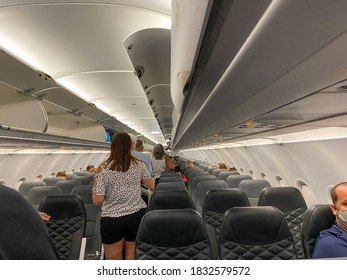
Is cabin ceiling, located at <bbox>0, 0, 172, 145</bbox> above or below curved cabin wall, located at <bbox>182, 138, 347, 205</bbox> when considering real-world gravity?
above

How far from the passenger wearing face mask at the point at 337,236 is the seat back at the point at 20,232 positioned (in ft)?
7.21

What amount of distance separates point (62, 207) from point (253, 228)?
252 centimetres

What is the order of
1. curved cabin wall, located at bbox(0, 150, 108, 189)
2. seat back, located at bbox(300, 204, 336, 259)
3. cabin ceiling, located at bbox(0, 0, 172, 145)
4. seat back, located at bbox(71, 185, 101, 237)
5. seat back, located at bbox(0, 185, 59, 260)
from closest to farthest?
seat back, located at bbox(0, 185, 59, 260)
cabin ceiling, located at bbox(0, 0, 172, 145)
seat back, located at bbox(300, 204, 336, 259)
seat back, located at bbox(71, 185, 101, 237)
curved cabin wall, located at bbox(0, 150, 108, 189)

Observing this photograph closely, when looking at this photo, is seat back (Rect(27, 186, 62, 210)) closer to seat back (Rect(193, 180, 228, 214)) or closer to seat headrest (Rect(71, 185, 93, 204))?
seat headrest (Rect(71, 185, 93, 204))

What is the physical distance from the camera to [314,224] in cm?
246

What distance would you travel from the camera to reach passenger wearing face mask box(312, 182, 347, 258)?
1998mm

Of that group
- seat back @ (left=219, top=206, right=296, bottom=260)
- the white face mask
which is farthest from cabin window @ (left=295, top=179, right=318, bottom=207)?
seat back @ (left=219, top=206, right=296, bottom=260)

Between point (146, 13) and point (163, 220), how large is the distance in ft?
6.31

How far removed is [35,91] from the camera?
317 centimetres

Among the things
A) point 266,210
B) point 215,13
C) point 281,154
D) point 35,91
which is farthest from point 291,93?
point 281,154

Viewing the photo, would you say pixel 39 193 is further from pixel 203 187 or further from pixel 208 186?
pixel 208 186

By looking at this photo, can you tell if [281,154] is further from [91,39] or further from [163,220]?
[91,39]

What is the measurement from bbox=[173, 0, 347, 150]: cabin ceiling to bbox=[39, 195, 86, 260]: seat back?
2.44 meters

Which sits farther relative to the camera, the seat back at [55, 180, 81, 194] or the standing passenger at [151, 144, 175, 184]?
the standing passenger at [151, 144, 175, 184]
